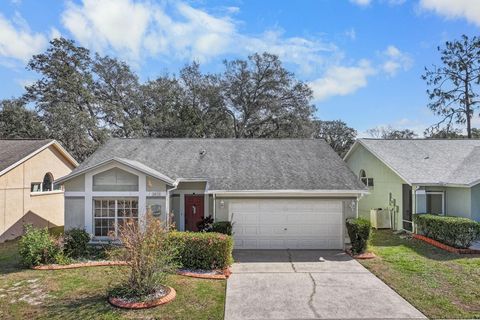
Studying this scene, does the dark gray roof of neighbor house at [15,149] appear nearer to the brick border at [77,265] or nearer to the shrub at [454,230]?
the brick border at [77,265]

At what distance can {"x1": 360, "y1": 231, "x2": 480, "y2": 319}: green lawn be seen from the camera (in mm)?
8906

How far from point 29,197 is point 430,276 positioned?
18.9 metres

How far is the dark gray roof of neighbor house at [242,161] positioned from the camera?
52.7ft

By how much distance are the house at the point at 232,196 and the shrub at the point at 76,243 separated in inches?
45.2

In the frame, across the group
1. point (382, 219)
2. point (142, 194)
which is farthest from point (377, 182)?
point (142, 194)

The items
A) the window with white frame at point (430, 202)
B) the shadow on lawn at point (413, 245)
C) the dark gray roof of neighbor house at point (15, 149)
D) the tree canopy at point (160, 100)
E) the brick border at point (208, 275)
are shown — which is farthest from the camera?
the tree canopy at point (160, 100)

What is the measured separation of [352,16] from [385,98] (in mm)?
12514

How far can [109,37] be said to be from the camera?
18281 mm

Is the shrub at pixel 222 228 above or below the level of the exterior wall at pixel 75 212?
below

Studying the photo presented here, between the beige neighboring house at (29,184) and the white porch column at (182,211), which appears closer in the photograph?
the white porch column at (182,211)

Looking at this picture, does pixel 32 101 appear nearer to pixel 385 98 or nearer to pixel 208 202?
pixel 208 202

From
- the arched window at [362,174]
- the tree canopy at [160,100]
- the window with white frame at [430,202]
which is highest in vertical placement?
the tree canopy at [160,100]

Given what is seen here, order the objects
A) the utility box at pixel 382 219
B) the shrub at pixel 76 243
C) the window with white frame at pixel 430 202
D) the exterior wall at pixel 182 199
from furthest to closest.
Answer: the utility box at pixel 382 219 < the window with white frame at pixel 430 202 < the exterior wall at pixel 182 199 < the shrub at pixel 76 243

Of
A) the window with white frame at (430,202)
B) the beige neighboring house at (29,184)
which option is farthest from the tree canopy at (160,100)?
the window with white frame at (430,202)
